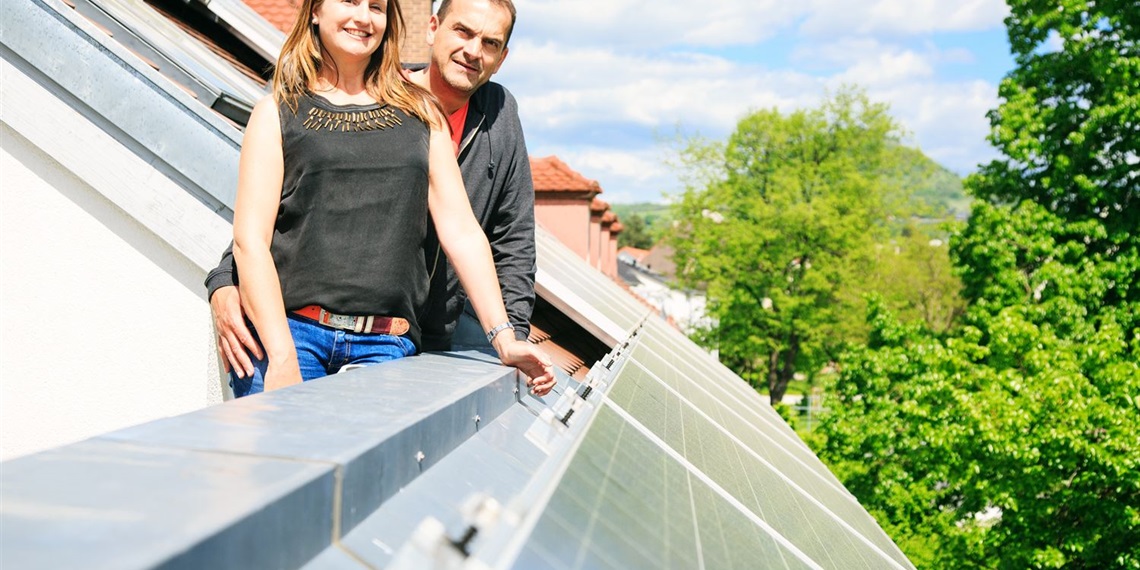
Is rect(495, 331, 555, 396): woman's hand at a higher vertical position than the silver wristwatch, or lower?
lower

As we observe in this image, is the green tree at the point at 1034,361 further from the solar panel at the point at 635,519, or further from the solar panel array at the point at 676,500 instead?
the solar panel at the point at 635,519

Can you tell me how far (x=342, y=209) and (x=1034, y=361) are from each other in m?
17.5

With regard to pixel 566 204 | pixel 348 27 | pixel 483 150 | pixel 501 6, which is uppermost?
pixel 566 204

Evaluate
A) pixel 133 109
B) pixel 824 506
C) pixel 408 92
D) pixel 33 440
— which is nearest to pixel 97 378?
pixel 33 440

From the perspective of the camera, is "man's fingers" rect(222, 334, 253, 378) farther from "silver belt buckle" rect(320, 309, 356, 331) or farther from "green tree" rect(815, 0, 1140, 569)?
"green tree" rect(815, 0, 1140, 569)

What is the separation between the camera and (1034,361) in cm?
1806

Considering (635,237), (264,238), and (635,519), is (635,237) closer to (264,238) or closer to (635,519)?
(264,238)

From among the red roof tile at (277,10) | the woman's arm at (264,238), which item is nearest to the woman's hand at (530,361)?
the woman's arm at (264,238)

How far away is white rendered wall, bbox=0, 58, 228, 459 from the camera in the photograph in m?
3.48

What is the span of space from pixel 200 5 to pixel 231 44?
33cm

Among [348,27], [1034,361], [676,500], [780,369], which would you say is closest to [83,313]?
[348,27]

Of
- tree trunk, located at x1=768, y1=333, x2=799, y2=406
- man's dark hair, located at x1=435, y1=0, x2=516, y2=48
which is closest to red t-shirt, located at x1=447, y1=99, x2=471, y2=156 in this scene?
man's dark hair, located at x1=435, y1=0, x2=516, y2=48

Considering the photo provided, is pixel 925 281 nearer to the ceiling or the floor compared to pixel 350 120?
nearer to the floor

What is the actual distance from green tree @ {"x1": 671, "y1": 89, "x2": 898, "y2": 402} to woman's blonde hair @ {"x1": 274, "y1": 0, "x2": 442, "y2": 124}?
3767 cm
